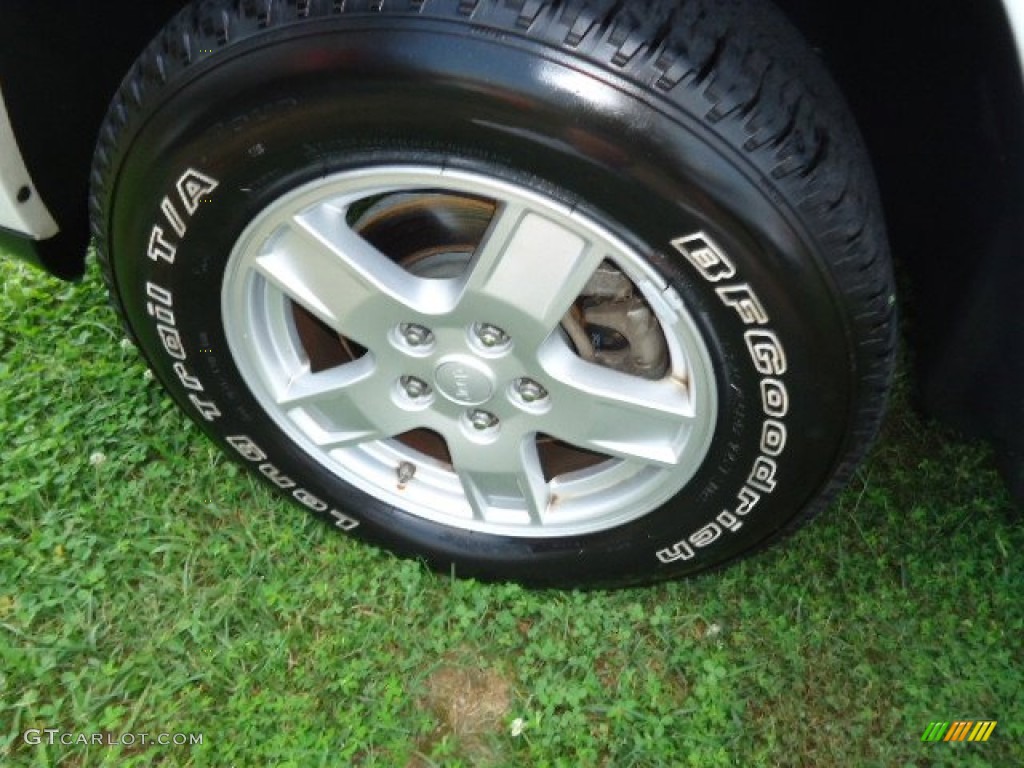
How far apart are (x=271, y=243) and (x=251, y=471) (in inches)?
25.5

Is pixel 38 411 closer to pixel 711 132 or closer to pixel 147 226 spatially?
pixel 147 226

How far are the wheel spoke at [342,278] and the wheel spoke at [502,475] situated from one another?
34 centimetres

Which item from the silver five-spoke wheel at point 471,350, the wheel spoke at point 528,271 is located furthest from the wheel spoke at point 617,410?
the wheel spoke at point 528,271

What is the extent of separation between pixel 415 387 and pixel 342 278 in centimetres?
29

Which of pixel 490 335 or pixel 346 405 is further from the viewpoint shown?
pixel 346 405

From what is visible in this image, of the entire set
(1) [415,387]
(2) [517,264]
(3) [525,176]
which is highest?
(3) [525,176]

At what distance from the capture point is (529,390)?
179cm

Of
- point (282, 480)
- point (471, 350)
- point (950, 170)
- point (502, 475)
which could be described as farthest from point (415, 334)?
point (950, 170)

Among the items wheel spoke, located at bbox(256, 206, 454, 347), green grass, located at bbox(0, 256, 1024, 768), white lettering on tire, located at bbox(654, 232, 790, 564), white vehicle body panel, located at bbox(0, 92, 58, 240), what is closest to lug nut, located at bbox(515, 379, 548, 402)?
wheel spoke, located at bbox(256, 206, 454, 347)

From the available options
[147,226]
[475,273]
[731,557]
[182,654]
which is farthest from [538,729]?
[147,226]

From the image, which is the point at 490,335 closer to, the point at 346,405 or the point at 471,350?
the point at 471,350

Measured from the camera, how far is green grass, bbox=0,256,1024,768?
1966 millimetres

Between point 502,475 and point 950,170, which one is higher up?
point 950,170

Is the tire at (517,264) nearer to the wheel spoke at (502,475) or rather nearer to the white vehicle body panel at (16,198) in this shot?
the wheel spoke at (502,475)
